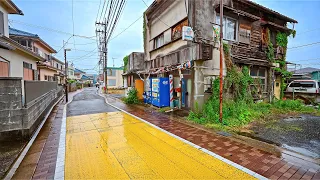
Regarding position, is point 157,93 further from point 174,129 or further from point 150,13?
point 150,13

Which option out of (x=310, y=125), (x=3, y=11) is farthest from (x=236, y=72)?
(x=3, y=11)

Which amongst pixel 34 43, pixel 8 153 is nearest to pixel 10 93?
pixel 8 153

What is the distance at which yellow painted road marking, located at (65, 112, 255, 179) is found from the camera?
3.33 meters

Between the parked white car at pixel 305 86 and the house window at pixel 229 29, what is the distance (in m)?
8.67

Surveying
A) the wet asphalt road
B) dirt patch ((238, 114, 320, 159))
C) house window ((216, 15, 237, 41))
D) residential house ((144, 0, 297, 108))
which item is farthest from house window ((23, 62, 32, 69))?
dirt patch ((238, 114, 320, 159))

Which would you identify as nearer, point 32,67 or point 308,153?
point 308,153

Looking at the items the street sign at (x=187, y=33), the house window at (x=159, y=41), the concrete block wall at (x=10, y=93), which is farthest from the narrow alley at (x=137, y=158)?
the house window at (x=159, y=41)

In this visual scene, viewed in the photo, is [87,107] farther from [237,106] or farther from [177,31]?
[237,106]

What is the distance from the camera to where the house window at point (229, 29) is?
33.0 ft

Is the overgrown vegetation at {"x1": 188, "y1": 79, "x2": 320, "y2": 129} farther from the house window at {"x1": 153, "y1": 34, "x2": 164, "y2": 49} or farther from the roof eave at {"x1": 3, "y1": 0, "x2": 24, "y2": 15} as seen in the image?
the roof eave at {"x1": 3, "y1": 0, "x2": 24, "y2": 15}

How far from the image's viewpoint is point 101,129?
655 centimetres

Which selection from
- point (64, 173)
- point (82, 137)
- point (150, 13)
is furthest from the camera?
point (150, 13)

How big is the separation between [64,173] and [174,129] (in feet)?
13.6

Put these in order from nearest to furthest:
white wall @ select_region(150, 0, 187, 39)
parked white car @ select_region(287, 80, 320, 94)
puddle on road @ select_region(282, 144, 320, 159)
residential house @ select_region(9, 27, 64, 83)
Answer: puddle on road @ select_region(282, 144, 320, 159) < white wall @ select_region(150, 0, 187, 39) < parked white car @ select_region(287, 80, 320, 94) < residential house @ select_region(9, 27, 64, 83)
